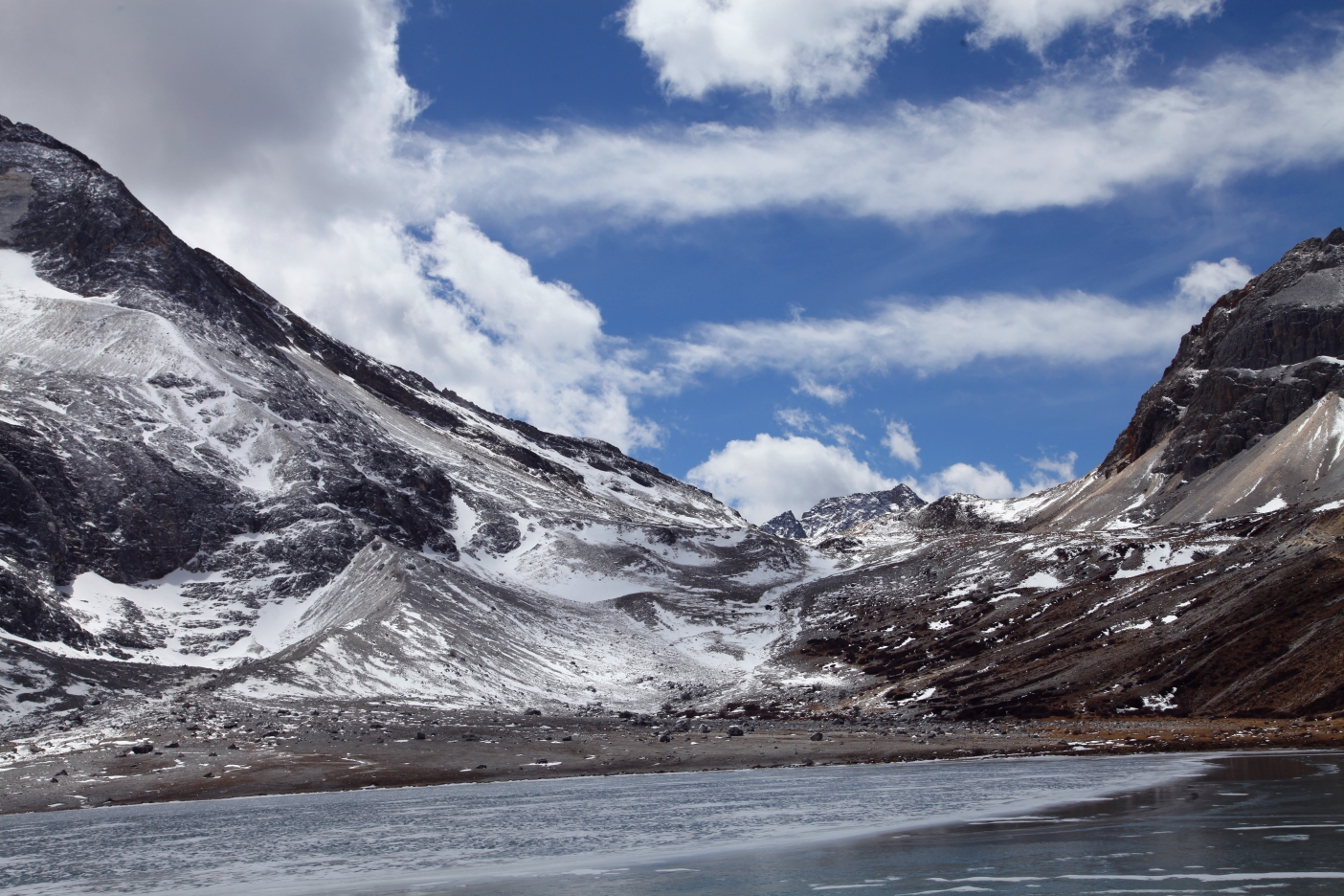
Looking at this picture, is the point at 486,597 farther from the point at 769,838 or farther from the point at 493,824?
the point at 769,838

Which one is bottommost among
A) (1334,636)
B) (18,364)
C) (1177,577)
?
(1334,636)

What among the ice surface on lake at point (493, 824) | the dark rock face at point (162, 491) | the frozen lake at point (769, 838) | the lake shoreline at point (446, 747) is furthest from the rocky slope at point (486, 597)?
the frozen lake at point (769, 838)

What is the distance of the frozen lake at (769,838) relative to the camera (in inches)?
1185

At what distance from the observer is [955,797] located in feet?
173

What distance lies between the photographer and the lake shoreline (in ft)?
253

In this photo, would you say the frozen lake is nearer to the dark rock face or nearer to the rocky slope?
the rocky slope

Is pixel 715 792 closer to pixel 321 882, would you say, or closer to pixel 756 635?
pixel 321 882

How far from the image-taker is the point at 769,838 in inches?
1626

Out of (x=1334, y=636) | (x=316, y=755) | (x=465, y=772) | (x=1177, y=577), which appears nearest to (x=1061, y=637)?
(x=1177, y=577)

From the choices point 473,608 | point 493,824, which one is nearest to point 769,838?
point 493,824

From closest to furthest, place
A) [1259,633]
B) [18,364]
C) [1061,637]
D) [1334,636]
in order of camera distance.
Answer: [1334,636]
[1259,633]
[1061,637]
[18,364]

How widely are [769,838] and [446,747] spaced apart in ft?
195

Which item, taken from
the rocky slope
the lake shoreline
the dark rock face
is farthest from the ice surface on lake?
the dark rock face

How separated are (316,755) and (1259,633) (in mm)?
90785
